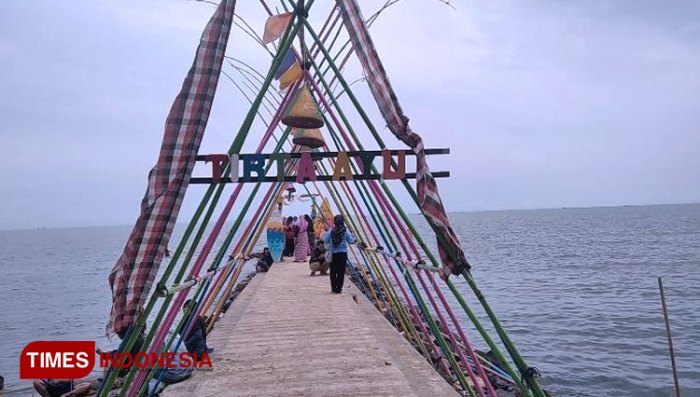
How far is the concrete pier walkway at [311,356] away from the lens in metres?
6.46

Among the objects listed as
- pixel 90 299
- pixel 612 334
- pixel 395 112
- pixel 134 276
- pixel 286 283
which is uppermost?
pixel 395 112

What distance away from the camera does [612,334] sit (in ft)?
63.5

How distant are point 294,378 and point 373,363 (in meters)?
1.12

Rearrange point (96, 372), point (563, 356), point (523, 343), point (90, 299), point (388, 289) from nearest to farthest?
point (388, 289), point (96, 372), point (563, 356), point (523, 343), point (90, 299)

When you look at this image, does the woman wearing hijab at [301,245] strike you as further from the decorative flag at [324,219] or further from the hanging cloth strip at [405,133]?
the hanging cloth strip at [405,133]

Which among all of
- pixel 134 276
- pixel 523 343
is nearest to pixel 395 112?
pixel 134 276

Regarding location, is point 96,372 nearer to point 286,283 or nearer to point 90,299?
point 286,283

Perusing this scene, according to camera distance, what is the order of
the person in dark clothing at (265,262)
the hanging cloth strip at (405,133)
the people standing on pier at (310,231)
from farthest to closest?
the people standing on pier at (310,231), the person in dark clothing at (265,262), the hanging cloth strip at (405,133)

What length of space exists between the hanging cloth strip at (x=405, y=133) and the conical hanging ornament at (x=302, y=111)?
Answer: 1.57 m

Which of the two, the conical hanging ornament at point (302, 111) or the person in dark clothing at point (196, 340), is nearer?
the conical hanging ornament at point (302, 111)

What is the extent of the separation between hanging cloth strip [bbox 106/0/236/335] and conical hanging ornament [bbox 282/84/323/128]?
186 centimetres

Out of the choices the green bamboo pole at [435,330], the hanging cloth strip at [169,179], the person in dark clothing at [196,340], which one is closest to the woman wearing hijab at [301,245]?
the person in dark clothing at [196,340]

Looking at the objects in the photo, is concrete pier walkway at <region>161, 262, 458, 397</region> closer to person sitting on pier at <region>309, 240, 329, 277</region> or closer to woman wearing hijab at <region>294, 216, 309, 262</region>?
person sitting on pier at <region>309, 240, 329, 277</region>

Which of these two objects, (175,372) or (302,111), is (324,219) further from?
(175,372)
